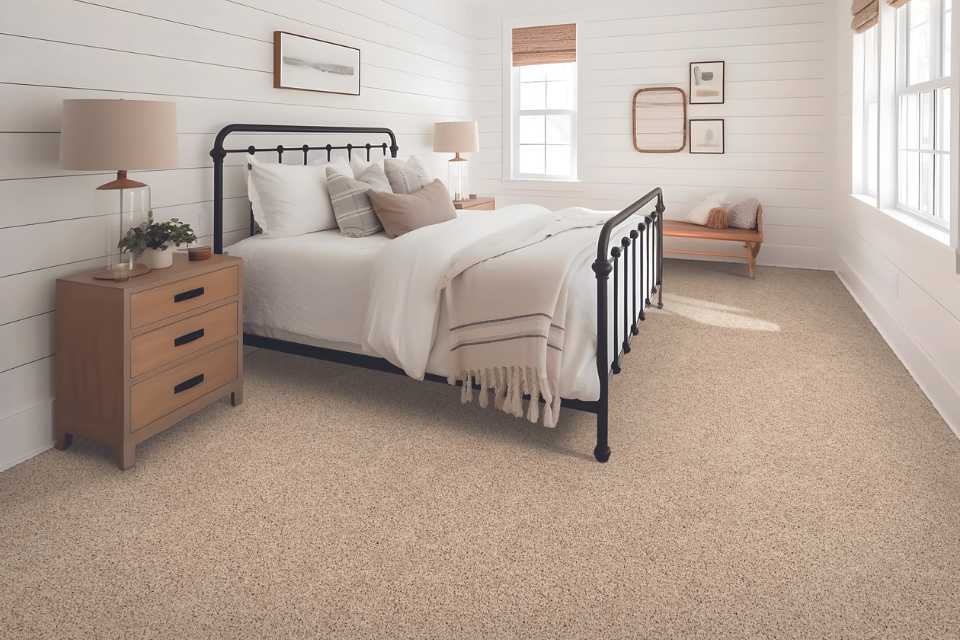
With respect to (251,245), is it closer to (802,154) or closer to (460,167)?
(460,167)

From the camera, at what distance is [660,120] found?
623 cm

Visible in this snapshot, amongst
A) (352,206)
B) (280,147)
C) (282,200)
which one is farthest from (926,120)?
(280,147)

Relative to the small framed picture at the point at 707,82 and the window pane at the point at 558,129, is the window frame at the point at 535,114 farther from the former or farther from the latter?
the small framed picture at the point at 707,82

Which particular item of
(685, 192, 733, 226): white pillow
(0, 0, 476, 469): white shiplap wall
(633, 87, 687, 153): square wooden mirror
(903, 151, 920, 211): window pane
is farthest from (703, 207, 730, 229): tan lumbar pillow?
(0, 0, 476, 469): white shiplap wall

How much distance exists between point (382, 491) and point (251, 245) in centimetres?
163

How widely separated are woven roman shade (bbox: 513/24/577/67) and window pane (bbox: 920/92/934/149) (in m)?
3.48

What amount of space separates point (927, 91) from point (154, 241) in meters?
3.87

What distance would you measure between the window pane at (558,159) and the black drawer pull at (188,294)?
4728 millimetres

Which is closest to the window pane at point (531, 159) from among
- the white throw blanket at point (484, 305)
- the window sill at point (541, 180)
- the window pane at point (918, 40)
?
the window sill at point (541, 180)

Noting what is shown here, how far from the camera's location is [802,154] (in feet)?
19.3

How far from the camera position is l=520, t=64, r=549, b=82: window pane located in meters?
6.68

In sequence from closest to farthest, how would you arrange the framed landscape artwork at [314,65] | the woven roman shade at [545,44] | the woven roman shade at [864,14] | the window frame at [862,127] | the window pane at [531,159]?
the framed landscape artwork at [314,65] < the woven roman shade at [864,14] < the window frame at [862,127] < the woven roman shade at [545,44] < the window pane at [531,159]

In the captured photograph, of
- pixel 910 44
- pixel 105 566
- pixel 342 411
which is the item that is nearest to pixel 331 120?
pixel 342 411

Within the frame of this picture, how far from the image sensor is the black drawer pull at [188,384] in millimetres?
2616
